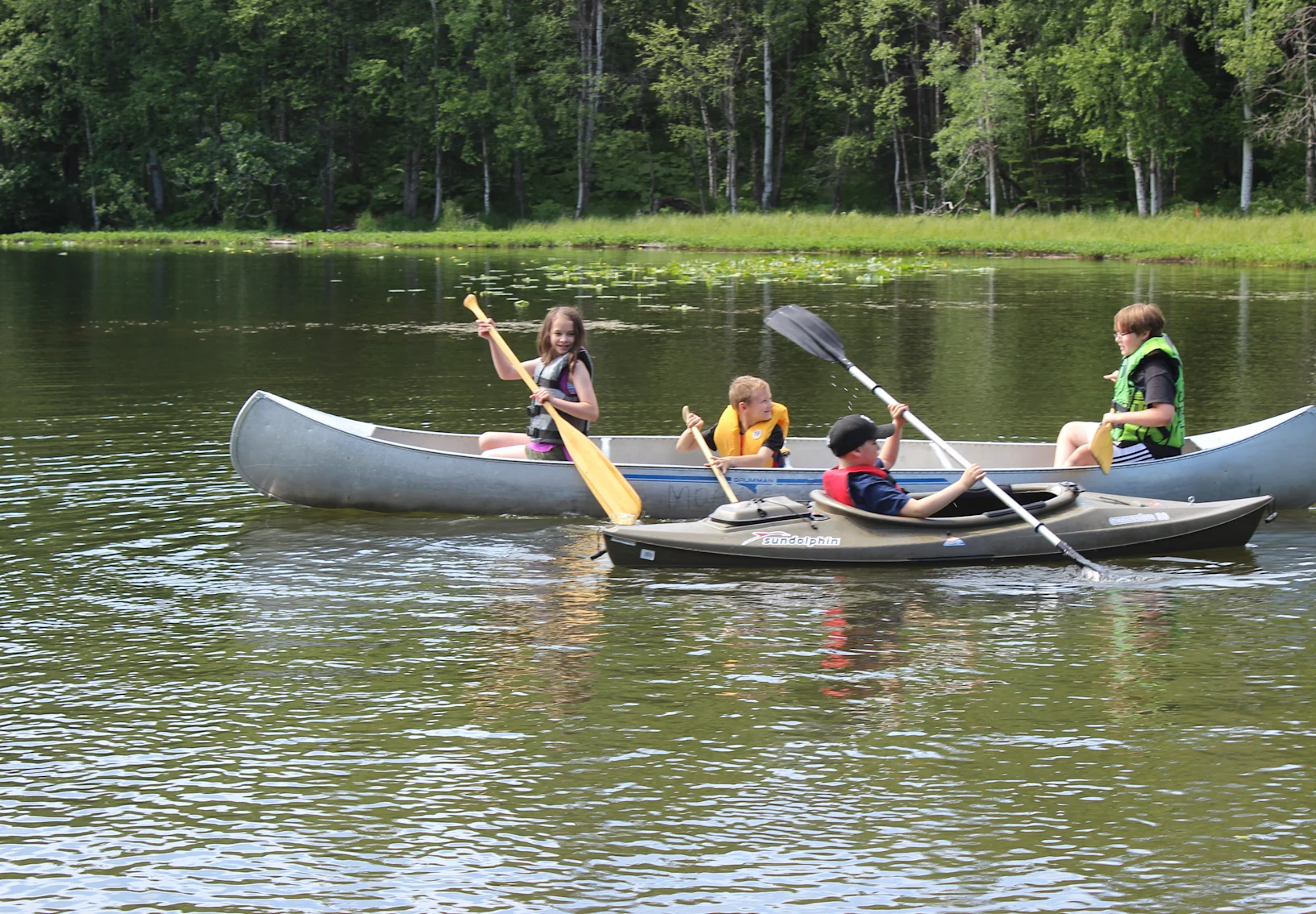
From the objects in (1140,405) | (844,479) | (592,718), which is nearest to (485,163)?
(1140,405)

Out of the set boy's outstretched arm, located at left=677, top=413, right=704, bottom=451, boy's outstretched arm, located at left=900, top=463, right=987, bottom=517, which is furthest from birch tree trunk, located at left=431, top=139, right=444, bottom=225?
boy's outstretched arm, located at left=900, top=463, right=987, bottom=517

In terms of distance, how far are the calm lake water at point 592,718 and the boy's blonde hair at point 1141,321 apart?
134cm

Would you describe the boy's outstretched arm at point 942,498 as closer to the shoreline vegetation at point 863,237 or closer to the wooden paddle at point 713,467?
the wooden paddle at point 713,467

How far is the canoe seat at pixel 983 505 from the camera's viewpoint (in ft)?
26.1

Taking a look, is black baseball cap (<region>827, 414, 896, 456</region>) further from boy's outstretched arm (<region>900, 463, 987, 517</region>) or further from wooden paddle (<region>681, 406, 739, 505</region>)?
wooden paddle (<region>681, 406, 739, 505</region>)

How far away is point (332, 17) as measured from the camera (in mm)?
48938

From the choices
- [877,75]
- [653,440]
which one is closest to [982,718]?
[653,440]

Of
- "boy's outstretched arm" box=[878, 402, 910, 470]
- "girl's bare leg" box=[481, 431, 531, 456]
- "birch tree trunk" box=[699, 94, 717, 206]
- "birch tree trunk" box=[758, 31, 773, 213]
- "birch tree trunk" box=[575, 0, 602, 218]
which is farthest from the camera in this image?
"birch tree trunk" box=[575, 0, 602, 218]

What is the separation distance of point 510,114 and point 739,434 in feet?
130

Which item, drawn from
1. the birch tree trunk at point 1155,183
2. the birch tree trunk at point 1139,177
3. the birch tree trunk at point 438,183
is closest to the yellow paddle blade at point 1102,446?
the birch tree trunk at point 1139,177

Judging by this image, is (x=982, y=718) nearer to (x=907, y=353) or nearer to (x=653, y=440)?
(x=653, y=440)

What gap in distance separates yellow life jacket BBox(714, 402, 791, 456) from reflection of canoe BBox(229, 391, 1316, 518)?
247mm

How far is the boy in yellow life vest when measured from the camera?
8.91 metres

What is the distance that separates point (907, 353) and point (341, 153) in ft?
126
